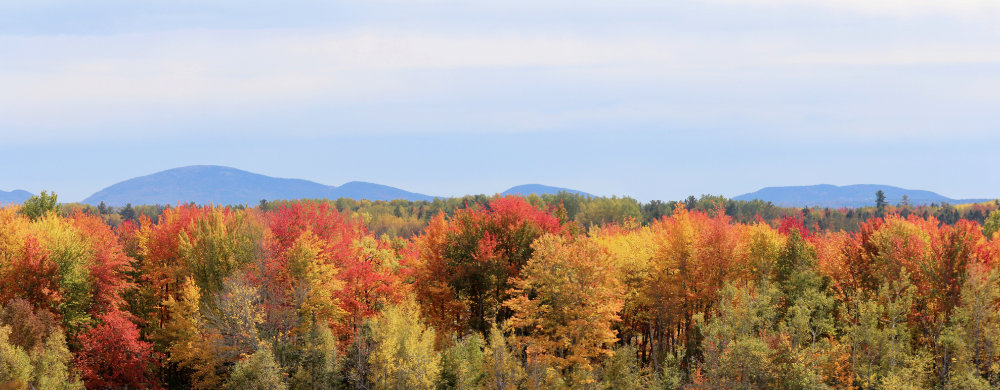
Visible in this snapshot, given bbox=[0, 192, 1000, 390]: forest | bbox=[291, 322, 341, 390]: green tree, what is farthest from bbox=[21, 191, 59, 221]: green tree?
bbox=[291, 322, 341, 390]: green tree

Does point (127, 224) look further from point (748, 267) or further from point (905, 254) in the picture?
point (905, 254)

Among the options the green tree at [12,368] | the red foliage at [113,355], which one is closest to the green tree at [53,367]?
the green tree at [12,368]

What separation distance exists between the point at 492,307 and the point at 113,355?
29701 mm

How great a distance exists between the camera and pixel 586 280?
5394cm

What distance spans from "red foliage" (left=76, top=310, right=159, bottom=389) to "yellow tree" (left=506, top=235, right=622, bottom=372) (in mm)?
30137

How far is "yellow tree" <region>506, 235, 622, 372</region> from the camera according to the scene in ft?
175

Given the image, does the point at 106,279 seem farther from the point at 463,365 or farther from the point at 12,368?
the point at 463,365

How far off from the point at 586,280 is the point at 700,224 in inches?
1071

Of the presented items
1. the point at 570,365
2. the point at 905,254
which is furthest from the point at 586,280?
the point at 905,254

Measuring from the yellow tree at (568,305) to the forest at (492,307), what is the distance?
0.16 m

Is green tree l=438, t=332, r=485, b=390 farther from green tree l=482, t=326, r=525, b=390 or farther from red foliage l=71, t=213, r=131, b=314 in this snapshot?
red foliage l=71, t=213, r=131, b=314

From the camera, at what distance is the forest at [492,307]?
2128 inches

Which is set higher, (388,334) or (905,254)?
(905,254)

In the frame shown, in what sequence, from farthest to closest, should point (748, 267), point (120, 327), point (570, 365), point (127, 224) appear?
point (127, 224), point (748, 267), point (120, 327), point (570, 365)
